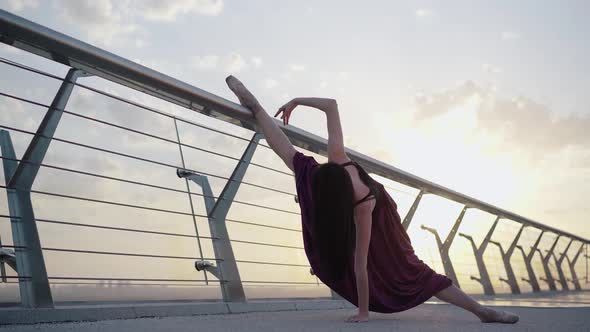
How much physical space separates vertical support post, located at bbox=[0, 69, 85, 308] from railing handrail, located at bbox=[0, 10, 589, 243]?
0.46 ft

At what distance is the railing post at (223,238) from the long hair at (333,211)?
0.44 m

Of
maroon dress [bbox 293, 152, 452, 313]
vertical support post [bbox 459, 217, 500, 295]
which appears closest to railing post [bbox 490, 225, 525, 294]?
vertical support post [bbox 459, 217, 500, 295]

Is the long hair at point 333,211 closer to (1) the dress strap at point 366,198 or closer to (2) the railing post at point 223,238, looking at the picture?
(1) the dress strap at point 366,198

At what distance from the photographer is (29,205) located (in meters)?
1.66

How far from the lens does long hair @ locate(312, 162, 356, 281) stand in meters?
2.02

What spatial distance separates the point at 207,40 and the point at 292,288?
92.8 inches

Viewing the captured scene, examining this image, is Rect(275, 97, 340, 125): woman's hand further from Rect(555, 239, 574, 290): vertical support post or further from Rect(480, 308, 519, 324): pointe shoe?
Rect(555, 239, 574, 290): vertical support post

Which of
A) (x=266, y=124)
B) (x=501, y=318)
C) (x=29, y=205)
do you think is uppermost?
(x=266, y=124)

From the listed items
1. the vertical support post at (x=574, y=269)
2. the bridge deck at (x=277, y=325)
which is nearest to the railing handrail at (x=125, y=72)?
the bridge deck at (x=277, y=325)

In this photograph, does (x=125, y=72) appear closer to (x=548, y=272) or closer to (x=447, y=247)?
(x=447, y=247)

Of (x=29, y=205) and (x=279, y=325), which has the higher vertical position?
(x=29, y=205)

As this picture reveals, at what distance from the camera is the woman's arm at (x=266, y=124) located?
244 cm

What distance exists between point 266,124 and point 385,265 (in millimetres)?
852

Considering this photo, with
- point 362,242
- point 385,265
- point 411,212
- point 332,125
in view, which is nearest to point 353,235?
point 362,242
